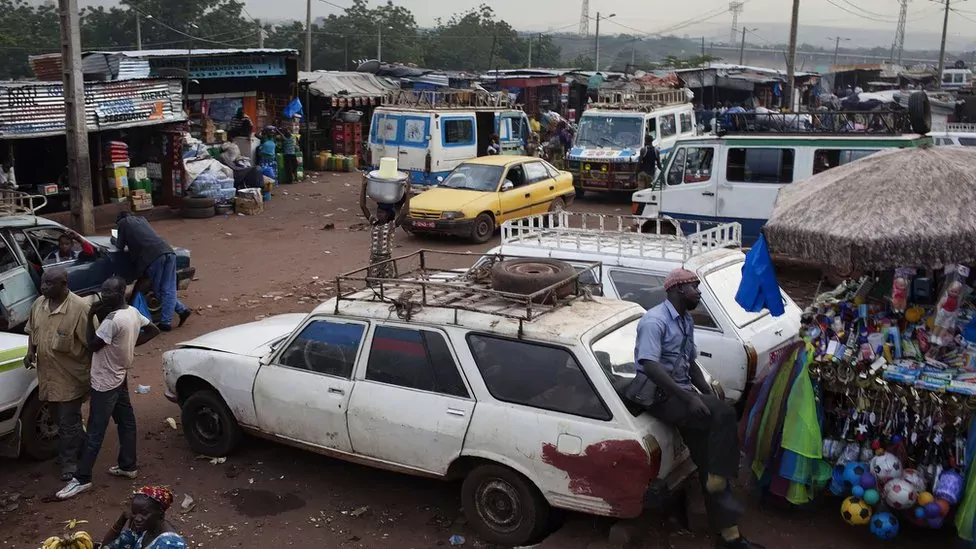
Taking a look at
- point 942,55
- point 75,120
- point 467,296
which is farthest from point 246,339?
point 942,55

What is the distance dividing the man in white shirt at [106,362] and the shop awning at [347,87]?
1999cm

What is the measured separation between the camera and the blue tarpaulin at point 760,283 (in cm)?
579

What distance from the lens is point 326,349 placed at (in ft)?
19.7

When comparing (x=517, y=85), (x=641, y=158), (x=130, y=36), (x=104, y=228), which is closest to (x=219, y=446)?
(x=104, y=228)

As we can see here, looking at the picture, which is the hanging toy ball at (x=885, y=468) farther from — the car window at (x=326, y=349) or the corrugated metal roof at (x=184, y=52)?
the corrugated metal roof at (x=184, y=52)

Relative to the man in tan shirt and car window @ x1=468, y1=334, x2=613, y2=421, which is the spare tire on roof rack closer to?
car window @ x1=468, y1=334, x2=613, y2=421

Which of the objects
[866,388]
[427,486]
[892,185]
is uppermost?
[892,185]

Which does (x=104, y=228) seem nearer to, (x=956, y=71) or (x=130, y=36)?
(x=130, y=36)

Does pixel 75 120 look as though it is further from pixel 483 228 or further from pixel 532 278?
pixel 532 278

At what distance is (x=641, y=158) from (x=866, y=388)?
14.5 meters

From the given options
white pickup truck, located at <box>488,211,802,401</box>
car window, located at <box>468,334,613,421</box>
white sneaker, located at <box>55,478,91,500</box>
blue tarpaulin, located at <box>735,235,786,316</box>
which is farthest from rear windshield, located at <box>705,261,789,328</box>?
white sneaker, located at <box>55,478,91,500</box>

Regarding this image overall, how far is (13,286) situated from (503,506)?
6.04m

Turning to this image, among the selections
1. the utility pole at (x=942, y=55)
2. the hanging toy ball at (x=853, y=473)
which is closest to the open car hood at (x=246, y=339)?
the hanging toy ball at (x=853, y=473)

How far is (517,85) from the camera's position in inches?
1363
